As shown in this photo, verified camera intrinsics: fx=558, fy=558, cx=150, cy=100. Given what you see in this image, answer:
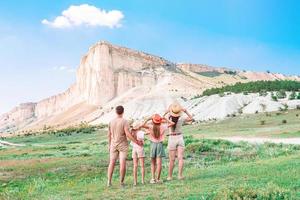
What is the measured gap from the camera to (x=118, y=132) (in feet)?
56.0

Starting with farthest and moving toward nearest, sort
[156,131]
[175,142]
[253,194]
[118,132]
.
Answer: [175,142] < [156,131] < [118,132] < [253,194]

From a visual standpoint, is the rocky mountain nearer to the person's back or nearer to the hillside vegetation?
the hillside vegetation

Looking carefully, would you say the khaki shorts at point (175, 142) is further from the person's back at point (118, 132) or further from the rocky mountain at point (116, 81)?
the rocky mountain at point (116, 81)

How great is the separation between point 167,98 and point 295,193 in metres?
135

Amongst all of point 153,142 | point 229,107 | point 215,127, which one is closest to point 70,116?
point 229,107

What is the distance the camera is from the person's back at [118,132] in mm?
17047

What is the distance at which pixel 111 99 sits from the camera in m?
180

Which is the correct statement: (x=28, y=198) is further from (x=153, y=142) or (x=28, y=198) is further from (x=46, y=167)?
(x=46, y=167)

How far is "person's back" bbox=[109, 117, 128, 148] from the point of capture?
671 inches

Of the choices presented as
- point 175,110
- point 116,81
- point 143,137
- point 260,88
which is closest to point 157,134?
point 143,137

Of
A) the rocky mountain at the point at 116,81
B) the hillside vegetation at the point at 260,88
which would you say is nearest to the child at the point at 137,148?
the hillside vegetation at the point at 260,88

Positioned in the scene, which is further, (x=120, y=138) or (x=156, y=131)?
(x=156, y=131)

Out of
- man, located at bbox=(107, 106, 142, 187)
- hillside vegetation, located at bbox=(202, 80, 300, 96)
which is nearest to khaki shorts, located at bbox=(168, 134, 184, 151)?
man, located at bbox=(107, 106, 142, 187)

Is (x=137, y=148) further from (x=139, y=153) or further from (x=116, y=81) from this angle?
(x=116, y=81)
